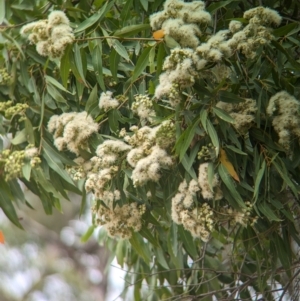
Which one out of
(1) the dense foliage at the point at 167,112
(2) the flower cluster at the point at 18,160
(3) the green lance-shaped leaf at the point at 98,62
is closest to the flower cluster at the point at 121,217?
(1) the dense foliage at the point at 167,112

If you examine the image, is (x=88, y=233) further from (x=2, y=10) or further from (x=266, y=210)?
(x=266, y=210)

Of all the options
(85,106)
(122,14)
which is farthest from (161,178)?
(122,14)

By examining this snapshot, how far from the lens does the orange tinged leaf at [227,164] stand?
1782 millimetres

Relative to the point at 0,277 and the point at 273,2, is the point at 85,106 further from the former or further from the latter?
the point at 0,277

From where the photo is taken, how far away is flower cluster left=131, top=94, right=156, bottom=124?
6.11 feet

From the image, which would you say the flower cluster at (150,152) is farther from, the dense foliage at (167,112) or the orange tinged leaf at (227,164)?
the orange tinged leaf at (227,164)

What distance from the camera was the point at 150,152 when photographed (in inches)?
70.3

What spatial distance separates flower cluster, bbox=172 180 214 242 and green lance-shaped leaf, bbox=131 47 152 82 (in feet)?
1.03

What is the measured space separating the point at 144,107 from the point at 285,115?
37cm

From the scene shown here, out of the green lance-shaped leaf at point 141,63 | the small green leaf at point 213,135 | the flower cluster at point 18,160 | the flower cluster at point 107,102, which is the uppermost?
the green lance-shaped leaf at point 141,63

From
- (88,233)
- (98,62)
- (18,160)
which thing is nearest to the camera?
(98,62)

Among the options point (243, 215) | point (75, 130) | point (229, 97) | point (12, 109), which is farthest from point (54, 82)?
point (243, 215)

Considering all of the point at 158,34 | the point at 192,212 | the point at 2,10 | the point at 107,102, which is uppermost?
the point at 2,10

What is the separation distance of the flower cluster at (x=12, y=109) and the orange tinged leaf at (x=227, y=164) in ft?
2.23
